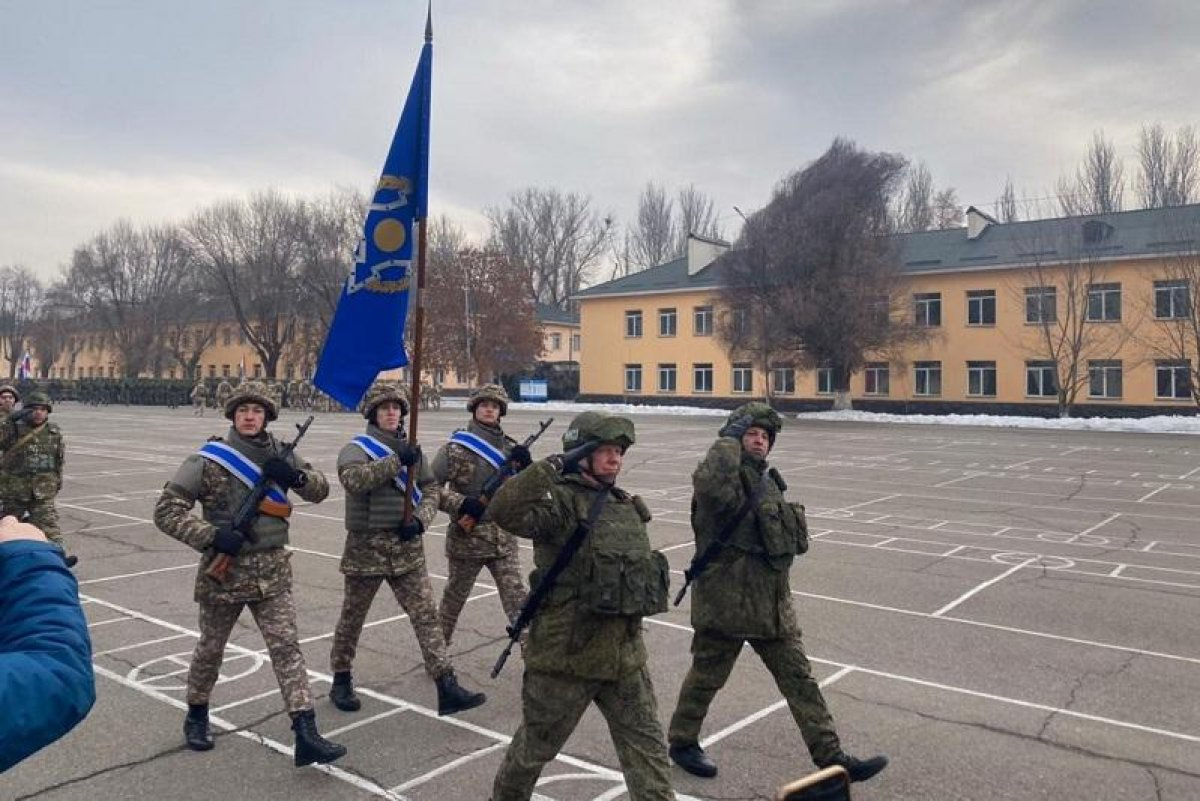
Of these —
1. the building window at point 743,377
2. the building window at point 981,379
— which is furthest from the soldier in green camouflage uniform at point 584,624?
the building window at point 743,377

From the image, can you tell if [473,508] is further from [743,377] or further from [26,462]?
[743,377]

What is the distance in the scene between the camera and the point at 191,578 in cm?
924

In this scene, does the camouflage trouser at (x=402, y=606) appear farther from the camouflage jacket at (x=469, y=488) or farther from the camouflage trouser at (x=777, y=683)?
the camouflage trouser at (x=777, y=683)

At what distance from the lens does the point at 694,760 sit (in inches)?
184

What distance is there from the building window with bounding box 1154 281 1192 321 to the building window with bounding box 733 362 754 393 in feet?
68.6

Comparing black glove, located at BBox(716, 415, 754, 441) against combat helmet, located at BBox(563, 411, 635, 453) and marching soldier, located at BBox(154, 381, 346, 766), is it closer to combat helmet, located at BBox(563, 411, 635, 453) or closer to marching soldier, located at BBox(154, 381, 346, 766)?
combat helmet, located at BBox(563, 411, 635, 453)

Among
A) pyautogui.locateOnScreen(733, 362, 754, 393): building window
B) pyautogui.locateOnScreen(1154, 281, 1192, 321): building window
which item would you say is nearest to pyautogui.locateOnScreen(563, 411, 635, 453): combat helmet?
pyautogui.locateOnScreen(1154, 281, 1192, 321): building window

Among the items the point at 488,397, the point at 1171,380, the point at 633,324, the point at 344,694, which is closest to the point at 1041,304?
the point at 1171,380

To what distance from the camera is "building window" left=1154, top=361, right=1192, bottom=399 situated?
41.0 metres

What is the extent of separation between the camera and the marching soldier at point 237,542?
484cm

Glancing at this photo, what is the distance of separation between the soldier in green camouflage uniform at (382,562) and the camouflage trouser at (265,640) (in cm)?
58

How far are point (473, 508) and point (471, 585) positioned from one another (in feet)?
1.97

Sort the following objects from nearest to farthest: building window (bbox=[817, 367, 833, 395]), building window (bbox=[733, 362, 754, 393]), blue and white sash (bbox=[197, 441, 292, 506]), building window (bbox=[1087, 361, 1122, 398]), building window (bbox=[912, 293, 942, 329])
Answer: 1. blue and white sash (bbox=[197, 441, 292, 506])
2. building window (bbox=[1087, 361, 1122, 398])
3. building window (bbox=[912, 293, 942, 329])
4. building window (bbox=[817, 367, 833, 395])
5. building window (bbox=[733, 362, 754, 393])

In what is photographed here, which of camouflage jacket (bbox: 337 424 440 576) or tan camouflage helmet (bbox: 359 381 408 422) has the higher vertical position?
tan camouflage helmet (bbox: 359 381 408 422)
